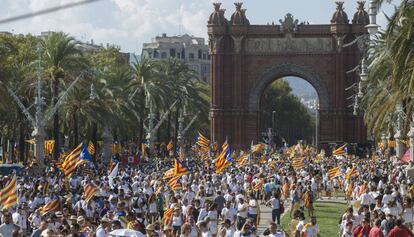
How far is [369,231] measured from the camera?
21766 mm

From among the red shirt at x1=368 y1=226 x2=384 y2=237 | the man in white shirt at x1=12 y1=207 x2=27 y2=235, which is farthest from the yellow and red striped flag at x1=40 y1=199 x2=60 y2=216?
the red shirt at x1=368 y1=226 x2=384 y2=237

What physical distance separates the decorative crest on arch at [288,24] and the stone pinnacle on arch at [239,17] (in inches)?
136

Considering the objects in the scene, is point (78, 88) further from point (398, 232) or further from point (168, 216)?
point (398, 232)

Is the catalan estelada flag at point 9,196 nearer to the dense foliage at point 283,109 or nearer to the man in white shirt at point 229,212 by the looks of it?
the man in white shirt at point 229,212

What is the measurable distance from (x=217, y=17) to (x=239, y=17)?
2.08 meters

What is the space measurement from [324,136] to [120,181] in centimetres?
6270

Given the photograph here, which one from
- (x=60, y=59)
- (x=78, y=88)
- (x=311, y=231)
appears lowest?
(x=311, y=231)

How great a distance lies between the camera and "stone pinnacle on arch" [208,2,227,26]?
99.8 meters

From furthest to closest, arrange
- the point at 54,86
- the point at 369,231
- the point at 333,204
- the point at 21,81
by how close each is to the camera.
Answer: the point at 21,81 < the point at 54,86 < the point at 333,204 < the point at 369,231

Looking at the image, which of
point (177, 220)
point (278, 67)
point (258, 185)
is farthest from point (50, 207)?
point (278, 67)

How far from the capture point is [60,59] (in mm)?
55094

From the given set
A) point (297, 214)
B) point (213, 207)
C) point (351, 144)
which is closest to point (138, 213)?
point (213, 207)

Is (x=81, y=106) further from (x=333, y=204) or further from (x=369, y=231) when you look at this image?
(x=369, y=231)

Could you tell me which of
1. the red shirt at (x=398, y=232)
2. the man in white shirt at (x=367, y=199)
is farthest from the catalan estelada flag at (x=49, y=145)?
the red shirt at (x=398, y=232)
